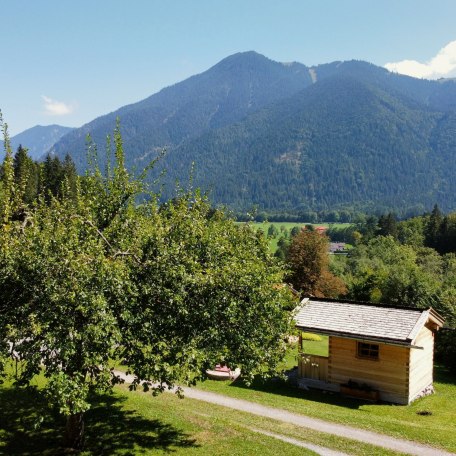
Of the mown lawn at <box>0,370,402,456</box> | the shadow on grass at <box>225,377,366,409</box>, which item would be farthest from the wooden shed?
the mown lawn at <box>0,370,402,456</box>

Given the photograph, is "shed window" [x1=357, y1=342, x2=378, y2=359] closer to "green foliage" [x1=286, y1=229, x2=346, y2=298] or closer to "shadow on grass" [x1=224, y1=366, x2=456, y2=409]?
"shadow on grass" [x1=224, y1=366, x2=456, y2=409]

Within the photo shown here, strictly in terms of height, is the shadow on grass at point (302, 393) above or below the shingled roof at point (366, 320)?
below

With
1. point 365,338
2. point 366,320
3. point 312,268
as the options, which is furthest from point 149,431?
point 312,268

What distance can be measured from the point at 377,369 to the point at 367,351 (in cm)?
113

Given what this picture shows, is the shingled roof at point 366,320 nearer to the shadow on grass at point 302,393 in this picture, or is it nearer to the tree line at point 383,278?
the shadow on grass at point 302,393

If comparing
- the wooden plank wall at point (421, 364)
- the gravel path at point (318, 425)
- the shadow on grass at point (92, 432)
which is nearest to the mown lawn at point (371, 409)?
the gravel path at point (318, 425)

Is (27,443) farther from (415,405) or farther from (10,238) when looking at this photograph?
(415,405)

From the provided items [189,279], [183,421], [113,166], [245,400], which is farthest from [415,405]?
[113,166]

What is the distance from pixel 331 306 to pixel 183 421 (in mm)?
14272

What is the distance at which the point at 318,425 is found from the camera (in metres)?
21.0

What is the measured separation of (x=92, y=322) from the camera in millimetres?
13211

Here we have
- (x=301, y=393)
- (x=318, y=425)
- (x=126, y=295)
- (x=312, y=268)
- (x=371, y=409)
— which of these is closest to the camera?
(x=126, y=295)

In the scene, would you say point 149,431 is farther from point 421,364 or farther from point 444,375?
point 444,375

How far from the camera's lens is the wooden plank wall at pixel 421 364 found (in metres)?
27.6
